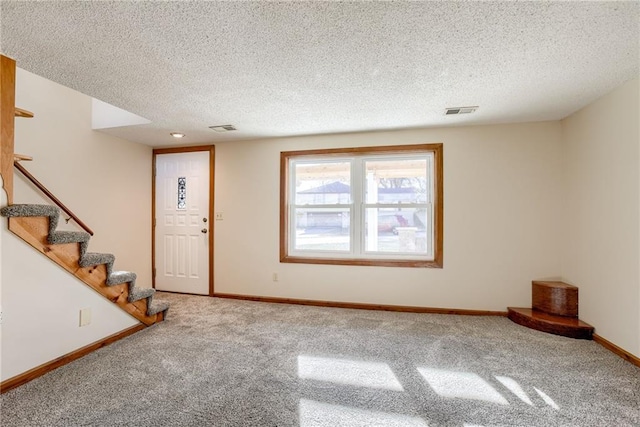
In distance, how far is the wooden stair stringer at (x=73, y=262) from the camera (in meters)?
2.06

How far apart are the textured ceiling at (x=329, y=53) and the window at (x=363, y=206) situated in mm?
918

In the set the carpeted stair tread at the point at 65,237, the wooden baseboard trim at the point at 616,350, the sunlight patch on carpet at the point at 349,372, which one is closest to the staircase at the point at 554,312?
the wooden baseboard trim at the point at 616,350

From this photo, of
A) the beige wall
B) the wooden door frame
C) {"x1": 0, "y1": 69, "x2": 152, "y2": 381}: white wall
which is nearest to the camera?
{"x1": 0, "y1": 69, "x2": 152, "y2": 381}: white wall

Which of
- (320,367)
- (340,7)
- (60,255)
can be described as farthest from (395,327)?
(60,255)

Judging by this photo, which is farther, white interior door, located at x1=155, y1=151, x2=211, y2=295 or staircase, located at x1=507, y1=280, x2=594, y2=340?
white interior door, located at x1=155, y1=151, x2=211, y2=295

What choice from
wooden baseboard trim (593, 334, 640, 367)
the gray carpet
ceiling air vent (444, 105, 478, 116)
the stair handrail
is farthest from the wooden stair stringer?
wooden baseboard trim (593, 334, 640, 367)

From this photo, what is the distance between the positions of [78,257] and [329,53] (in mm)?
2526

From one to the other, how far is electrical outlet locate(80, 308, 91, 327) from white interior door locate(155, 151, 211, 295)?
1.80 m

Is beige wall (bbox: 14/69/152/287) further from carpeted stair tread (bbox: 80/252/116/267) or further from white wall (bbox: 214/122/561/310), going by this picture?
white wall (bbox: 214/122/561/310)

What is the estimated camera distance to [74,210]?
3.36 m

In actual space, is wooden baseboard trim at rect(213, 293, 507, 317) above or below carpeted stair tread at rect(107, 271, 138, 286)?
below

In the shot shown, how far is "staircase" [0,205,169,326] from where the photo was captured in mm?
2047

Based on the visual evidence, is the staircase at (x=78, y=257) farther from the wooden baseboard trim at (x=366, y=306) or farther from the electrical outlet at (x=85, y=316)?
the wooden baseboard trim at (x=366, y=306)

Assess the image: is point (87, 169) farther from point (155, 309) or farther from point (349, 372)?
point (349, 372)
